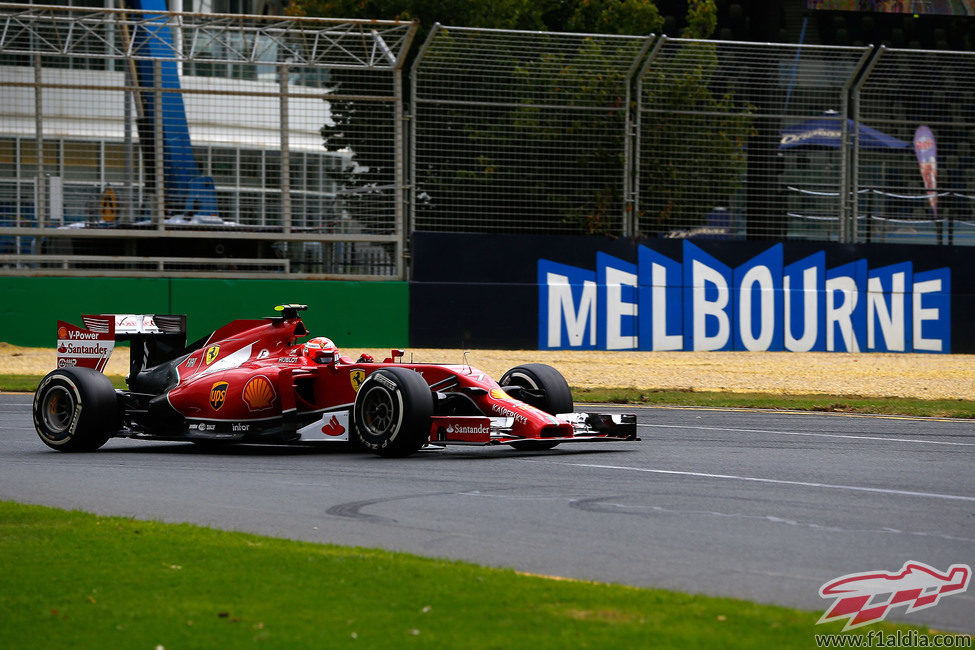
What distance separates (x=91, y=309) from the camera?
22703mm

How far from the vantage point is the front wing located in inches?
409

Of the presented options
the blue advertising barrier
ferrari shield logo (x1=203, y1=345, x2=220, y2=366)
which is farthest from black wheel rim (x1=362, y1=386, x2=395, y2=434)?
the blue advertising barrier

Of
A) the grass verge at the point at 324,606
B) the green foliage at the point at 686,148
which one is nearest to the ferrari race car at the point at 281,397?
the grass verge at the point at 324,606

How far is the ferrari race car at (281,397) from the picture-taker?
10.5 meters

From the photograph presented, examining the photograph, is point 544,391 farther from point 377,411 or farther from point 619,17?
point 619,17

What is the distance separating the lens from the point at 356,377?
1107 centimetres

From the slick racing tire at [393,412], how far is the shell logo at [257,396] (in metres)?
0.98

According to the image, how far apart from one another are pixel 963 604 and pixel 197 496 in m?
5.10

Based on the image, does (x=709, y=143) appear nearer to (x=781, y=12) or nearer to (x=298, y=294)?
(x=298, y=294)

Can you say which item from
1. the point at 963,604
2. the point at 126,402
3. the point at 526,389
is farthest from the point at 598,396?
the point at 963,604

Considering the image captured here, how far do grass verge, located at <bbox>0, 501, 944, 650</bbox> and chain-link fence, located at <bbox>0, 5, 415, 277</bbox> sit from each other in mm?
16863

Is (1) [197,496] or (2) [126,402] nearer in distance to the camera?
(1) [197,496]

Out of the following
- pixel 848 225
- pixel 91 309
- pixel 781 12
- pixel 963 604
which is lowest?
pixel 963 604

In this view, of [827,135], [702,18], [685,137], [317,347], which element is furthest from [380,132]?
[702,18]
